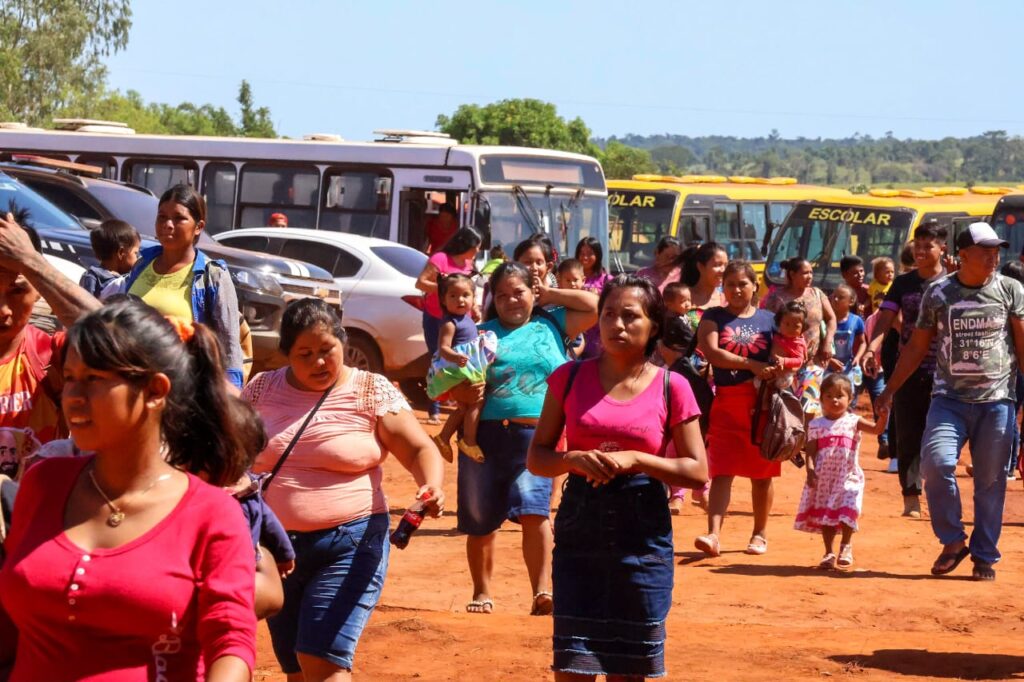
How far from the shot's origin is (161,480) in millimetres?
3305

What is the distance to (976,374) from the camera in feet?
32.1

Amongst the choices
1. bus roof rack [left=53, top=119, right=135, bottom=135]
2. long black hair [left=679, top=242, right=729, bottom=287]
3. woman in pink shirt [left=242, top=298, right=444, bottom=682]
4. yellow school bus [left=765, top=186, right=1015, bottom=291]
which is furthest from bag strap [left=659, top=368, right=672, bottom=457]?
yellow school bus [left=765, top=186, right=1015, bottom=291]

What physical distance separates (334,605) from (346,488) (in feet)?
1.33

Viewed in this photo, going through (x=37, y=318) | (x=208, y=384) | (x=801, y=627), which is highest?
(x=208, y=384)

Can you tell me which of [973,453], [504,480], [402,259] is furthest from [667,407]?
[402,259]

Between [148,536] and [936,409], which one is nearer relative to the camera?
[148,536]

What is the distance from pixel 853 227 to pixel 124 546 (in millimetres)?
25582

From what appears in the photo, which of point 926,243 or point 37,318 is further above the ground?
point 926,243

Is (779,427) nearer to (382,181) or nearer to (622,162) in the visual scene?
(382,181)

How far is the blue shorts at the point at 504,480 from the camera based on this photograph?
8.36 m

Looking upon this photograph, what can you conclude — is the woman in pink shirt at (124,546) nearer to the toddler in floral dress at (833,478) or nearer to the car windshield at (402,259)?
the toddler in floral dress at (833,478)

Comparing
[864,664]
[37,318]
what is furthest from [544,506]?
[37,318]

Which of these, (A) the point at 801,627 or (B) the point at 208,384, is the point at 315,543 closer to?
(B) the point at 208,384

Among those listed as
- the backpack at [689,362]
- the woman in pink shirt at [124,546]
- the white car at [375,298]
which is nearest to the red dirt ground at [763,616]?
the backpack at [689,362]
